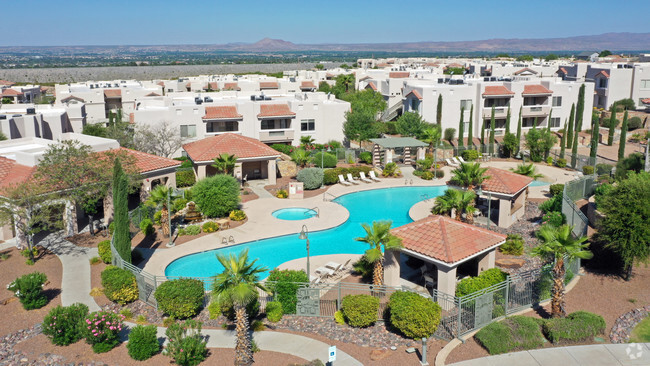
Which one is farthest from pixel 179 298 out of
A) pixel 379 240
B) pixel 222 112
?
pixel 222 112

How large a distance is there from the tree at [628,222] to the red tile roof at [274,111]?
102 feet

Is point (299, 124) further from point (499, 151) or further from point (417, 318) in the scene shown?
point (417, 318)

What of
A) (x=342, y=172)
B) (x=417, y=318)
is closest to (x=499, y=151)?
(x=342, y=172)

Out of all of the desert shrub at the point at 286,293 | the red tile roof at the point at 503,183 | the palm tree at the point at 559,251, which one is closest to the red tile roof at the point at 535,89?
the red tile roof at the point at 503,183

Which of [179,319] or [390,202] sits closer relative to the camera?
[179,319]

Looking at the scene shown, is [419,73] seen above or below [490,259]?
above

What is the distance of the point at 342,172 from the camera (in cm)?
4047

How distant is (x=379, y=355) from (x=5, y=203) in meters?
19.9

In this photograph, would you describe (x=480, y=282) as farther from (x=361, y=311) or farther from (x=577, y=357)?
(x=361, y=311)

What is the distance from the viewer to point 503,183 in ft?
96.5

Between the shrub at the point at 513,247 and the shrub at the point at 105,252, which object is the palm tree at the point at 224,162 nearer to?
the shrub at the point at 105,252

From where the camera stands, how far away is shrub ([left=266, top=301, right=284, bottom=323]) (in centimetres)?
1844

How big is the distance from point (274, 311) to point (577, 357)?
9.88 metres

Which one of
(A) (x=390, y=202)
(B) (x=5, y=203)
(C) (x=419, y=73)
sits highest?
(C) (x=419, y=73)
